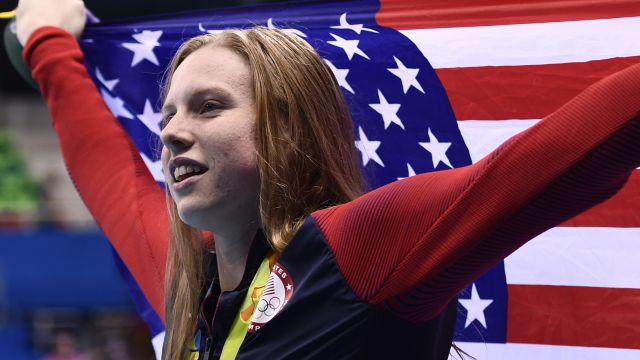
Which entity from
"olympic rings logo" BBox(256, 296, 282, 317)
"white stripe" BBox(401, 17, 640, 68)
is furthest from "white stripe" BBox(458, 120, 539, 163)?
"olympic rings logo" BBox(256, 296, 282, 317)

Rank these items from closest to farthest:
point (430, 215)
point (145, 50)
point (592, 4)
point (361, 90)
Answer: point (430, 215)
point (592, 4)
point (361, 90)
point (145, 50)

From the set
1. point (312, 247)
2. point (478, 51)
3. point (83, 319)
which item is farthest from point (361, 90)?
point (83, 319)

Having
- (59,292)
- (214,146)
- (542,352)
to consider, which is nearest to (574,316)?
(542,352)

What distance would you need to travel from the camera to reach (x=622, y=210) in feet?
6.66

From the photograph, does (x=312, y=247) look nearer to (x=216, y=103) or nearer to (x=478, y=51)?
(x=216, y=103)

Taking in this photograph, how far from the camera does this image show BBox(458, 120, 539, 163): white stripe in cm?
214

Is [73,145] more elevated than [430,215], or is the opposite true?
[430,215]

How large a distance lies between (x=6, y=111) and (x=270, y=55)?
13266mm

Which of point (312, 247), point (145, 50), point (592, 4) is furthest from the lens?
point (145, 50)

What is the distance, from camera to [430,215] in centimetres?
140

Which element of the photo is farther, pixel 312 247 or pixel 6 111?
pixel 6 111

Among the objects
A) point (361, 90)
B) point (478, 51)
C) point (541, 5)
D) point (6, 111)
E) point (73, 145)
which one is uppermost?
point (541, 5)

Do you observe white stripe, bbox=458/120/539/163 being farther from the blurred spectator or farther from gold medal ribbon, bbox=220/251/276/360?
the blurred spectator

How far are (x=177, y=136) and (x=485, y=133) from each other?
2.62 ft
